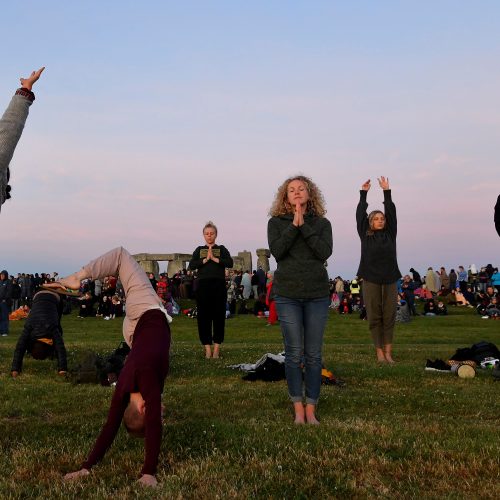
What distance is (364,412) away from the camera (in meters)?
7.48

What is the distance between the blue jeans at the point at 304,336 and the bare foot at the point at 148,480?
2389mm

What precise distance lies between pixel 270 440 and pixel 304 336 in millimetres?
1403

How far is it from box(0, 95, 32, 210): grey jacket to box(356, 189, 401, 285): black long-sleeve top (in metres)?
7.53

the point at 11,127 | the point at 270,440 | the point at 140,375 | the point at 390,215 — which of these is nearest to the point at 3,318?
the point at 390,215

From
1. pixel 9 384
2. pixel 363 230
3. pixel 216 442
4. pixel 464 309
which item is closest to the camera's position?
pixel 216 442

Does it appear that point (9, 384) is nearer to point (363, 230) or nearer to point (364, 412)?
point (364, 412)

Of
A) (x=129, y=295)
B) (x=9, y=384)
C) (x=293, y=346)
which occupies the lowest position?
(x=9, y=384)

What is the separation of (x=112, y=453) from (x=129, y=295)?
145cm

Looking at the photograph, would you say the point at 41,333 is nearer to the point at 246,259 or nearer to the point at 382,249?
the point at 382,249

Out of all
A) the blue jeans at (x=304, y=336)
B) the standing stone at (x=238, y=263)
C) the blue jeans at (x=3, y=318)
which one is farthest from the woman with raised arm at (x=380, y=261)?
the standing stone at (x=238, y=263)

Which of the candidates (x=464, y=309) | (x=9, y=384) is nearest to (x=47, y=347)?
(x=9, y=384)

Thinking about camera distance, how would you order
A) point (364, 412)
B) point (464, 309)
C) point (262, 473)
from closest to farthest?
point (262, 473) < point (364, 412) < point (464, 309)

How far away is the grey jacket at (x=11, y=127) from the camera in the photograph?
485 centimetres

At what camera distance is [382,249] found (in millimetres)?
11484
